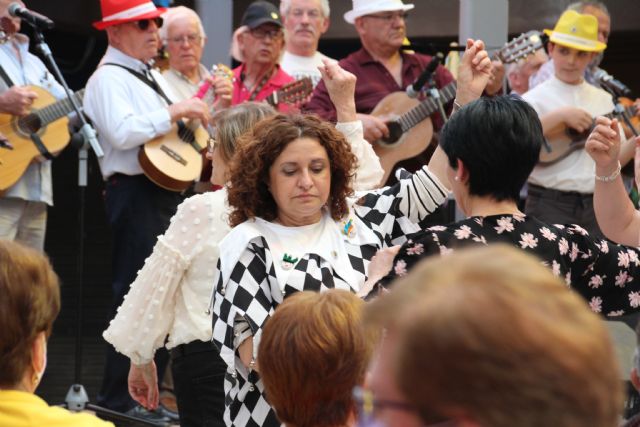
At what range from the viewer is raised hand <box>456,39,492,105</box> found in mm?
3652

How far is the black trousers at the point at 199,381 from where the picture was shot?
4.12 m

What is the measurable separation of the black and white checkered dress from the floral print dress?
1.66ft

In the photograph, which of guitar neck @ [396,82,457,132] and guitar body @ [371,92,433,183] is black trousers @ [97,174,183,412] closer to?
guitar body @ [371,92,433,183]

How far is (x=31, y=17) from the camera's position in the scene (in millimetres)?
6035

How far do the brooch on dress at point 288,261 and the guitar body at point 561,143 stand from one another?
11.7 ft

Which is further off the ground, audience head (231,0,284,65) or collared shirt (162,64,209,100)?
audience head (231,0,284,65)

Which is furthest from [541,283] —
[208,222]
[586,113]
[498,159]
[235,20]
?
[235,20]

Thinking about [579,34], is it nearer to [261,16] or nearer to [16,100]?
[261,16]

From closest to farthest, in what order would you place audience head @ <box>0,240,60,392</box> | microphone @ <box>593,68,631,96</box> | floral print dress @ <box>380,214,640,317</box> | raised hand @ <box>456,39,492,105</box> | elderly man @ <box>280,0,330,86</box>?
→ audience head @ <box>0,240,60,392</box>, floral print dress @ <box>380,214,640,317</box>, raised hand @ <box>456,39,492,105</box>, microphone @ <box>593,68,631,96</box>, elderly man @ <box>280,0,330,86</box>

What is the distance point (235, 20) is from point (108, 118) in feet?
13.4

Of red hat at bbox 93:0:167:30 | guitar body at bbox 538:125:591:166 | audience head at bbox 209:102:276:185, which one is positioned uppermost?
audience head at bbox 209:102:276:185

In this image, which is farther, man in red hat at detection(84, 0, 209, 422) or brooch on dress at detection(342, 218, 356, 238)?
man in red hat at detection(84, 0, 209, 422)

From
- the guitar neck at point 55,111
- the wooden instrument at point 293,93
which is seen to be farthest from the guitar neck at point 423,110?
the guitar neck at point 55,111

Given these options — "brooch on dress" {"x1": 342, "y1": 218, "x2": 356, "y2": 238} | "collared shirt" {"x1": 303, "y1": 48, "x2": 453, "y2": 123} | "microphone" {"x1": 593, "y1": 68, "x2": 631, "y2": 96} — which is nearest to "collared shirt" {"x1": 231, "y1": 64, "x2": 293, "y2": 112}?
"collared shirt" {"x1": 303, "y1": 48, "x2": 453, "y2": 123}
